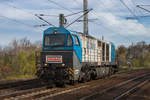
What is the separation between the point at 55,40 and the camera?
45.8 feet

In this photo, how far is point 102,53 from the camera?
19141 millimetres

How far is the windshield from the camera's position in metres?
13.8

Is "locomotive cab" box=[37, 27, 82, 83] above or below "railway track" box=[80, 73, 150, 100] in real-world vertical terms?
above

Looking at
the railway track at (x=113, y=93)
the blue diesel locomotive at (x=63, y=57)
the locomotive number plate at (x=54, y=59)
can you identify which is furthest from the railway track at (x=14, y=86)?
the railway track at (x=113, y=93)

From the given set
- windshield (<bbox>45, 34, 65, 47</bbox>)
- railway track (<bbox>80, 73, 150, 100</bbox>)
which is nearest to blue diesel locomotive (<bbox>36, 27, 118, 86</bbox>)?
windshield (<bbox>45, 34, 65, 47</bbox>)

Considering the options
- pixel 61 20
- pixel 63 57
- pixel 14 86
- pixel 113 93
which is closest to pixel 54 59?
pixel 63 57

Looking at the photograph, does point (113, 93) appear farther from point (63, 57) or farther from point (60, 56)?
point (60, 56)

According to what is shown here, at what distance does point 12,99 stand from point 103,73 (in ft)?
38.3

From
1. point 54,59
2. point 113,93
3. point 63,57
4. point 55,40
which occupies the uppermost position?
point 55,40

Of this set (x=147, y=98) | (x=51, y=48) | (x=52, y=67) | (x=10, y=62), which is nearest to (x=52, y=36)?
(x=51, y=48)

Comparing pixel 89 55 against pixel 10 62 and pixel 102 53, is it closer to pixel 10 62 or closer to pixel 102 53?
pixel 102 53

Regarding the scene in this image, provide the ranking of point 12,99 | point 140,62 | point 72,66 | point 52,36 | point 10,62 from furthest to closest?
1. point 140,62
2. point 10,62
3. point 52,36
4. point 72,66
5. point 12,99

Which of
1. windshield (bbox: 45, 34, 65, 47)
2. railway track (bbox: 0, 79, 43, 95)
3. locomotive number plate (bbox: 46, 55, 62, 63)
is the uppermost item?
windshield (bbox: 45, 34, 65, 47)

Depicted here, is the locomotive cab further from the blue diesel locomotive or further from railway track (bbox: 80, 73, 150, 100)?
railway track (bbox: 80, 73, 150, 100)
